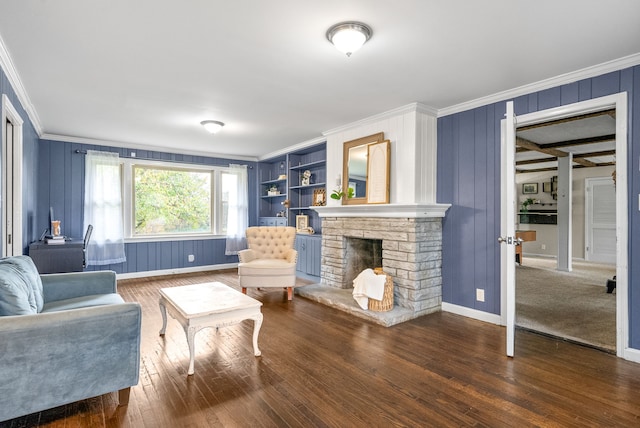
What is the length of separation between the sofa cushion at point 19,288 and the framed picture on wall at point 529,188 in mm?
10510

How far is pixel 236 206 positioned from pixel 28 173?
3.40 m

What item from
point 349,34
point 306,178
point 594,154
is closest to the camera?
point 349,34

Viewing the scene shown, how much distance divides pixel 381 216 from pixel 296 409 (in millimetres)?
2612

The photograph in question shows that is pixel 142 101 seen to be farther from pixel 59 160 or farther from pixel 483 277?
pixel 483 277

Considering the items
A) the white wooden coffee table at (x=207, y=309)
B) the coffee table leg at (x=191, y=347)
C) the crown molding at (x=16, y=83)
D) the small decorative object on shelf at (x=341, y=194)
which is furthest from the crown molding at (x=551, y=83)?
the crown molding at (x=16, y=83)

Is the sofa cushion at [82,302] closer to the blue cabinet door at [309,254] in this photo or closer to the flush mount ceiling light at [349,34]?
the flush mount ceiling light at [349,34]

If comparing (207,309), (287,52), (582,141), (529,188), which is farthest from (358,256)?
(529,188)

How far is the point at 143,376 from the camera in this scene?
2424 millimetres

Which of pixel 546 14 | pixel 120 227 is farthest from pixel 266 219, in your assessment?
pixel 546 14

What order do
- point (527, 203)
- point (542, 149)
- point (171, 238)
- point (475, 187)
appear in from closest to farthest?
point (475, 187)
point (542, 149)
point (171, 238)
point (527, 203)

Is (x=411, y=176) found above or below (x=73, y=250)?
above

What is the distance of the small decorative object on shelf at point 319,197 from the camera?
583 cm

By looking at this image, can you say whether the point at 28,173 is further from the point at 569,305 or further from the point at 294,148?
the point at 569,305

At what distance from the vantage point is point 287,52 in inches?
103
